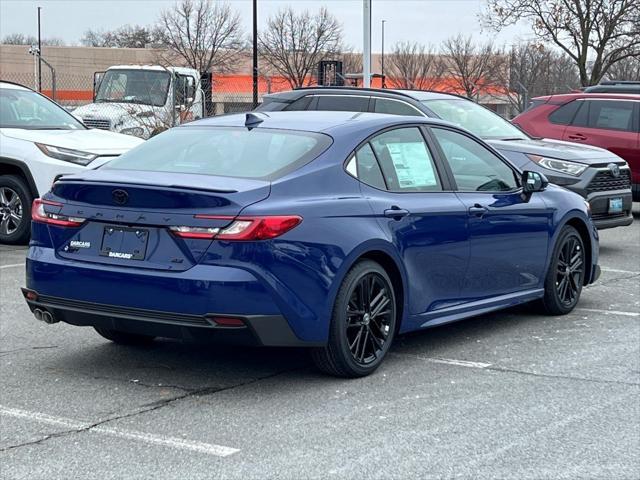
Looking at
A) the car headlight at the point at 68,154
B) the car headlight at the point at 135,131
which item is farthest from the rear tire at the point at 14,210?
the car headlight at the point at 135,131

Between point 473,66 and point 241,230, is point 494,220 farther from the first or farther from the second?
point 473,66

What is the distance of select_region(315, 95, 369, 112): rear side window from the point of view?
11.9 meters

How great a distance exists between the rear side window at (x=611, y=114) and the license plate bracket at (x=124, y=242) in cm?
1187

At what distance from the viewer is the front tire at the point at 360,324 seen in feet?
19.7

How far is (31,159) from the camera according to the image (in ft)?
38.8

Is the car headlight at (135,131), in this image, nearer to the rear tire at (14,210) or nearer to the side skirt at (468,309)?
the rear tire at (14,210)

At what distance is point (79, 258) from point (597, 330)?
3892mm

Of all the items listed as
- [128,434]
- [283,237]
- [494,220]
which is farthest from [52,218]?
[494,220]

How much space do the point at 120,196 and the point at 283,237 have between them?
3.05 ft

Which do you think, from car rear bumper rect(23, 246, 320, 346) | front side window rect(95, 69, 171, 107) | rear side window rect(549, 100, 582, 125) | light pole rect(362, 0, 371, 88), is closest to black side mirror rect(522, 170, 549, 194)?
car rear bumper rect(23, 246, 320, 346)

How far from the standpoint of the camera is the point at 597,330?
7918 mm

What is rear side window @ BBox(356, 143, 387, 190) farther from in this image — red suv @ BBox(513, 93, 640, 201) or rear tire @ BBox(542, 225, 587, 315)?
red suv @ BBox(513, 93, 640, 201)

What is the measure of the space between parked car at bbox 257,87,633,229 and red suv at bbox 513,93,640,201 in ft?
12.0

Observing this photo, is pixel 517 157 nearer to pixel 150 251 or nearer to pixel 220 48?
pixel 150 251
